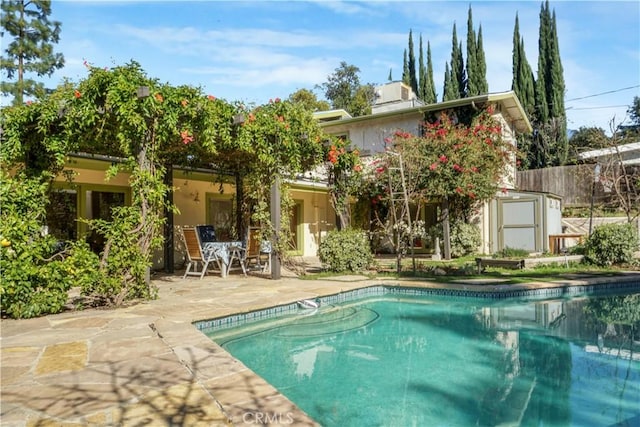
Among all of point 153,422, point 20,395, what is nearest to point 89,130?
point 20,395

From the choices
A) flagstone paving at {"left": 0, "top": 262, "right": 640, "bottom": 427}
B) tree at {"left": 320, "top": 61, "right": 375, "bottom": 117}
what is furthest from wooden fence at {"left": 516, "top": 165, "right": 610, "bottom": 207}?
flagstone paving at {"left": 0, "top": 262, "right": 640, "bottom": 427}

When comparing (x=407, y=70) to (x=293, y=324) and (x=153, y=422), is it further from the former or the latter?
(x=153, y=422)

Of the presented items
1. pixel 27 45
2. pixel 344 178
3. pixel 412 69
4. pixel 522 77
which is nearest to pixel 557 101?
pixel 522 77

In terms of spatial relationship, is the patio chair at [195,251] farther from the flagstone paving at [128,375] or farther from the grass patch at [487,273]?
the flagstone paving at [128,375]

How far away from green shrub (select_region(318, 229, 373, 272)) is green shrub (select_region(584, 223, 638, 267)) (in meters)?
5.72

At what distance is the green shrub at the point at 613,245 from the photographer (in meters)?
10.1

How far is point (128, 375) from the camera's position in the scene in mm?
2994

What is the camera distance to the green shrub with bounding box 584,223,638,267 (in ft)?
33.0

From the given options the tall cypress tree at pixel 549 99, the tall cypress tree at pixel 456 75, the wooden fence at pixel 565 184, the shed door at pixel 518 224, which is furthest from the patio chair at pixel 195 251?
the tall cypress tree at pixel 456 75

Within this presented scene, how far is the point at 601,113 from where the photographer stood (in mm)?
27062

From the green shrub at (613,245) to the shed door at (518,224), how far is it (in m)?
3.70

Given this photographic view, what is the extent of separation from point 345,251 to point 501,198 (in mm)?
7835

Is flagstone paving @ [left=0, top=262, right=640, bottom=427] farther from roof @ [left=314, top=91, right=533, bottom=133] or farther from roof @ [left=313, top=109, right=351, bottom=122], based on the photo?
roof @ [left=313, top=109, right=351, bottom=122]

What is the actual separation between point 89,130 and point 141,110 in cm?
116
